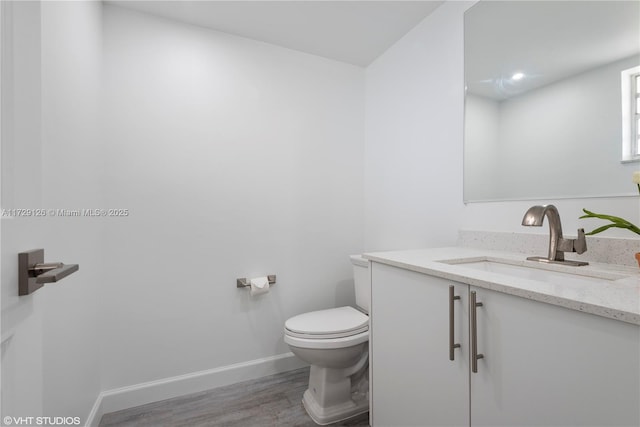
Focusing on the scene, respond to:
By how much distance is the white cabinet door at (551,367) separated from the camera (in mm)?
573

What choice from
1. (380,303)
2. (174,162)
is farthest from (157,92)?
(380,303)

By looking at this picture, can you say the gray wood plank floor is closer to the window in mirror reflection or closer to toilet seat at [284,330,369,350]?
toilet seat at [284,330,369,350]

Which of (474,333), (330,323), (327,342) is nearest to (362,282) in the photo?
(330,323)

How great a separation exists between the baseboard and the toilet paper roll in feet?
1.63

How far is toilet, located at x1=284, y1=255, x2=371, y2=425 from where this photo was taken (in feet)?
5.02

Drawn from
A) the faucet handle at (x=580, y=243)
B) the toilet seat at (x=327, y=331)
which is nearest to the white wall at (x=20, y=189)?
the toilet seat at (x=327, y=331)

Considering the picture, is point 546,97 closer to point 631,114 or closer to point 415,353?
point 631,114

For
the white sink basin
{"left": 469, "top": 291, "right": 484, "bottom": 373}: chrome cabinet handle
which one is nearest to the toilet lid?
the white sink basin

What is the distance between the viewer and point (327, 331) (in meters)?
1.54

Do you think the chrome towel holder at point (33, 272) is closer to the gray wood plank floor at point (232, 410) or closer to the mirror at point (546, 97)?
the gray wood plank floor at point (232, 410)

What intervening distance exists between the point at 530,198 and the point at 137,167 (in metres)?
2.05

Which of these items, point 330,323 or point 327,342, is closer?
point 327,342

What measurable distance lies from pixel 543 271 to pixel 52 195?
1.80 m

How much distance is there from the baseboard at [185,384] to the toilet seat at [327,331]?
537mm
